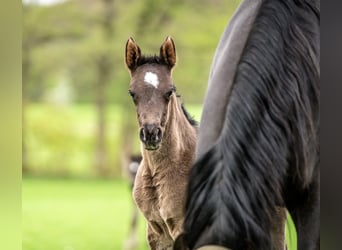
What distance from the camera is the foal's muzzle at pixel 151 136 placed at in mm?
2914

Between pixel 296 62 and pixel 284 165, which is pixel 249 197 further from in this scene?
pixel 296 62

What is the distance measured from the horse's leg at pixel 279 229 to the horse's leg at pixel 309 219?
13cm

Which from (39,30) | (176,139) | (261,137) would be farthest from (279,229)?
(39,30)

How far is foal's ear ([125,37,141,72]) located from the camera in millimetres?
3008

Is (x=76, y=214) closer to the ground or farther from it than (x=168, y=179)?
closer to the ground

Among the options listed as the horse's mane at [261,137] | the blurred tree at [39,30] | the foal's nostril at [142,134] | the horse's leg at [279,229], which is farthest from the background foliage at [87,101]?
the horse's leg at [279,229]

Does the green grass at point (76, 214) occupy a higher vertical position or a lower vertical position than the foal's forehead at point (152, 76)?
lower

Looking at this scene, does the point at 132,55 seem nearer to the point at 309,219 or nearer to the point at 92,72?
the point at 92,72

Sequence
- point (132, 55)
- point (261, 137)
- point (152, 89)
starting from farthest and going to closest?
point (132, 55) → point (152, 89) → point (261, 137)

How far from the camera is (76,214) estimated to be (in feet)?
10.2

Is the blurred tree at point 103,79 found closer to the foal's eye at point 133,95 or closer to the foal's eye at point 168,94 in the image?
the foal's eye at point 133,95

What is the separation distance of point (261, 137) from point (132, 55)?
25.9 inches
